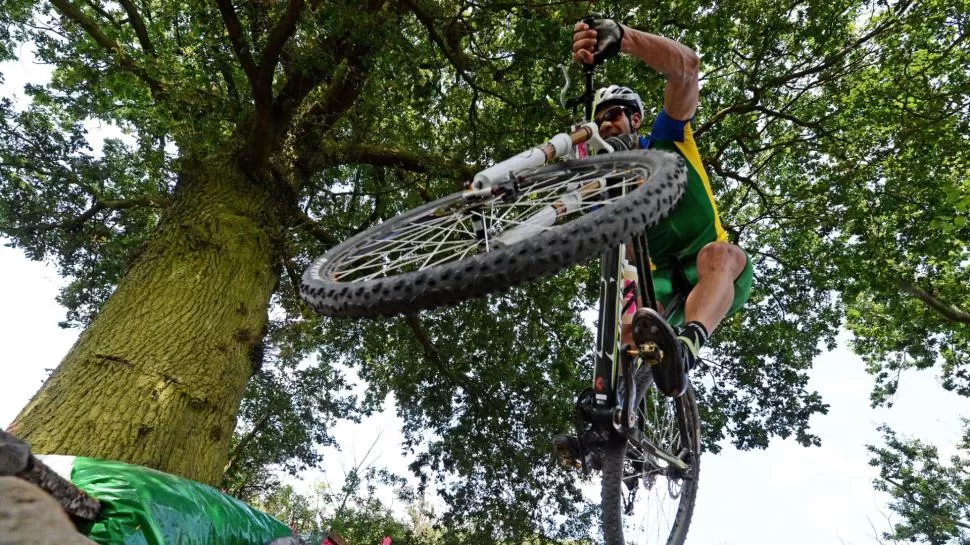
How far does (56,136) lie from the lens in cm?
647

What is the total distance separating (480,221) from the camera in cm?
222

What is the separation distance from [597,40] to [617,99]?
0.57 metres

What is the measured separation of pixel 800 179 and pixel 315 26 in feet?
19.3

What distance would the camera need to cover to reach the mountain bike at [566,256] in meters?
1.60

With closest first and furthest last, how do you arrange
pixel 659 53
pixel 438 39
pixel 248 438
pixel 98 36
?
pixel 659 53 < pixel 438 39 < pixel 98 36 < pixel 248 438

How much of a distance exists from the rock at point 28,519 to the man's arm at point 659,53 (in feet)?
7.95

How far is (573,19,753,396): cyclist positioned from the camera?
7.62 feet

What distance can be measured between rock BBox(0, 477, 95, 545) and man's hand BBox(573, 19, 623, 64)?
2.42 m

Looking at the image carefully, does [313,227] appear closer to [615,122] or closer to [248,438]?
[615,122]

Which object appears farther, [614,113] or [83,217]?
[83,217]

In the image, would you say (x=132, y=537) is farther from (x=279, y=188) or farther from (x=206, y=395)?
(x=279, y=188)

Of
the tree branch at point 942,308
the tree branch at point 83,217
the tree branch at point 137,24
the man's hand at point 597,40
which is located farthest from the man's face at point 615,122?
the tree branch at point 942,308

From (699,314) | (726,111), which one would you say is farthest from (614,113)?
(726,111)

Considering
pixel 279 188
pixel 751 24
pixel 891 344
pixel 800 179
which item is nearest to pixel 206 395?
pixel 279 188
